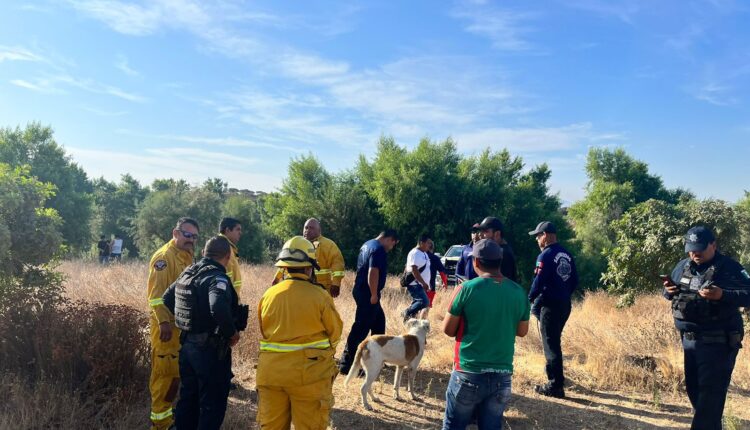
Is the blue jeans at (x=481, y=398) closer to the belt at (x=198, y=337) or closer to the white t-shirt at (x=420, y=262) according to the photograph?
the belt at (x=198, y=337)

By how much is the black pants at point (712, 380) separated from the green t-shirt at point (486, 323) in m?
1.94

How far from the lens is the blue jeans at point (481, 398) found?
3.18 m

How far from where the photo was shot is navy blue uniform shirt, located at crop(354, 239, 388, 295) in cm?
587

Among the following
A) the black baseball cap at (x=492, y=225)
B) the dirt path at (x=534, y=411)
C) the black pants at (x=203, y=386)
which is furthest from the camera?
the black baseball cap at (x=492, y=225)

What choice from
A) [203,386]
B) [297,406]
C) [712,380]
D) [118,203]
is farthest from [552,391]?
[118,203]

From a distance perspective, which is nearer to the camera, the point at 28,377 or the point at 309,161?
the point at 28,377

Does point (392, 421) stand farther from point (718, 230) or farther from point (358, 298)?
point (718, 230)

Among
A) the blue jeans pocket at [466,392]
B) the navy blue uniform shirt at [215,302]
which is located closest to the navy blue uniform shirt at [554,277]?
the blue jeans pocket at [466,392]

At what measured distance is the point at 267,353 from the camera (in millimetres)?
3219

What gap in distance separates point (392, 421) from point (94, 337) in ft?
9.96

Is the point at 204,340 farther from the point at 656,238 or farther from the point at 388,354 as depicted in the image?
the point at 656,238

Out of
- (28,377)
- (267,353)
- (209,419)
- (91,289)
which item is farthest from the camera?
(91,289)

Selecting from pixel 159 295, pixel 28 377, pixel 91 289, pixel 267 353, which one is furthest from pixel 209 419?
pixel 91 289

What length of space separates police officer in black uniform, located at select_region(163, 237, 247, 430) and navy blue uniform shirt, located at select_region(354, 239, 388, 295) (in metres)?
2.37
